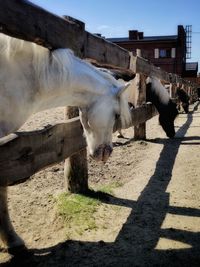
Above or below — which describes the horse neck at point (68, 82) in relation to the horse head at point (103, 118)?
above

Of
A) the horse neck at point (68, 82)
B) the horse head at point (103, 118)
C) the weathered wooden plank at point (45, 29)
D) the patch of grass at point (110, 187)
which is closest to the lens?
the weathered wooden plank at point (45, 29)

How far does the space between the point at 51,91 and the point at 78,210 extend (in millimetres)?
1385

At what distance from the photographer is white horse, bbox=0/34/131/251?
2.41m

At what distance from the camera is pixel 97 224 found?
128 inches

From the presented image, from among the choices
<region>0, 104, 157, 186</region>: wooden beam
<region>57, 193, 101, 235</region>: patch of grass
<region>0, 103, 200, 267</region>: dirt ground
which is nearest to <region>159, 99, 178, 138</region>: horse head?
<region>0, 103, 200, 267</region>: dirt ground

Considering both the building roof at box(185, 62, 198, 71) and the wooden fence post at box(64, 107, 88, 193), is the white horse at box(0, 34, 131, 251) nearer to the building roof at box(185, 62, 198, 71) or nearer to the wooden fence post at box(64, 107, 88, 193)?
the wooden fence post at box(64, 107, 88, 193)

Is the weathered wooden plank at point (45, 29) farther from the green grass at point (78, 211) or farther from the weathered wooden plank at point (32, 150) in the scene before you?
the green grass at point (78, 211)

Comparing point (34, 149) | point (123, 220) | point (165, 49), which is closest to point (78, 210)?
point (123, 220)

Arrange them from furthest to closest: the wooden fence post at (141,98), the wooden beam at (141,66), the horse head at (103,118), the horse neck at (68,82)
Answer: the wooden fence post at (141,98) < the wooden beam at (141,66) < the horse head at (103,118) < the horse neck at (68,82)

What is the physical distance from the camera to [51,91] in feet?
8.63

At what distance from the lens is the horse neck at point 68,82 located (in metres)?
2.53

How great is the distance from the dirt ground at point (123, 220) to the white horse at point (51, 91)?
39 cm

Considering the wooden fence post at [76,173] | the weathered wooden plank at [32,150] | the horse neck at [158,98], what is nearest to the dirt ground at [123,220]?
the wooden fence post at [76,173]

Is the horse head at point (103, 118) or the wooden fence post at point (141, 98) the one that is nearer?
→ the horse head at point (103, 118)
